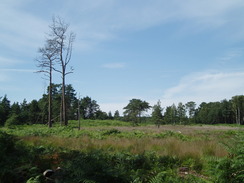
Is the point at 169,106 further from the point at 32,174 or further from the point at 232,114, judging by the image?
the point at 32,174

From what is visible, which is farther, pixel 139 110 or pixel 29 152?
pixel 139 110

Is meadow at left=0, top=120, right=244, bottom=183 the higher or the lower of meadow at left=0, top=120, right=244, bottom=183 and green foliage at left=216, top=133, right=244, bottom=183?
the lower

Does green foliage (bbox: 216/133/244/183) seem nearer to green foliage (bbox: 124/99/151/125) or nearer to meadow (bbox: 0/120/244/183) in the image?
meadow (bbox: 0/120/244/183)

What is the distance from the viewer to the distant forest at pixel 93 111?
43.3m

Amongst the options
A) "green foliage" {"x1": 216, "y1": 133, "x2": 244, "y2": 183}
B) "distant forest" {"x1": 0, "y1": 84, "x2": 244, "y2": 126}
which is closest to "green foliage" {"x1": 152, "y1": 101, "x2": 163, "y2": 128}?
"distant forest" {"x1": 0, "y1": 84, "x2": 244, "y2": 126}

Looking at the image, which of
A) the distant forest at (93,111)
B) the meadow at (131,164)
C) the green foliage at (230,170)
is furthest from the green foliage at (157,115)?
the green foliage at (230,170)

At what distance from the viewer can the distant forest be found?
43.3 metres

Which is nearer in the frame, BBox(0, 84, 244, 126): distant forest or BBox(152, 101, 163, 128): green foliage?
BBox(152, 101, 163, 128): green foliage

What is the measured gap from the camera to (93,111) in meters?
79.4

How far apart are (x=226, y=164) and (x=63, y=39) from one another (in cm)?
2171

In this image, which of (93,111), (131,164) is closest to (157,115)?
(131,164)

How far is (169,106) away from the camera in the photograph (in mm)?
63125

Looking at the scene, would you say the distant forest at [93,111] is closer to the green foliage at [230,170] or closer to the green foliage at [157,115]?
the green foliage at [157,115]

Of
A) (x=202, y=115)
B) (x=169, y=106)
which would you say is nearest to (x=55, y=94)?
(x=169, y=106)
